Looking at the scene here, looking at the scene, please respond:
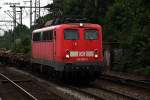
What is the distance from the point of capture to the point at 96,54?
20.2 m

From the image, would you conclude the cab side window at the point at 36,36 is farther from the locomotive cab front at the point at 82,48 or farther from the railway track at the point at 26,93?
the locomotive cab front at the point at 82,48

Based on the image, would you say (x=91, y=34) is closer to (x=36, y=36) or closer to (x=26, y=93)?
(x=26, y=93)

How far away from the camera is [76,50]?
2005 centimetres

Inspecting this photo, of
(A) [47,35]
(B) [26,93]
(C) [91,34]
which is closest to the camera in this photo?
(B) [26,93]

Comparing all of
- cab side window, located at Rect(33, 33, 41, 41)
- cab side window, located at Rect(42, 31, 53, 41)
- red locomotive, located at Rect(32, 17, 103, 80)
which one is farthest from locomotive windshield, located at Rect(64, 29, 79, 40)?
cab side window, located at Rect(33, 33, 41, 41)

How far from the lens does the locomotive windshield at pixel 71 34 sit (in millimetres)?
20156

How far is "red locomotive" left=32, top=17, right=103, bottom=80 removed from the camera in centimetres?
1978

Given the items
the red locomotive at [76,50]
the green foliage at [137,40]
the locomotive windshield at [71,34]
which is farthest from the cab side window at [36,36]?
the green foliage at [137,40]

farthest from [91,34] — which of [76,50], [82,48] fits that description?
[76,50]

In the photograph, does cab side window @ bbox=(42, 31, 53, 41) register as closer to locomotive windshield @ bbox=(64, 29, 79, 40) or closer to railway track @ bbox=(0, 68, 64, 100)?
locomotive windshield @ bbox=(64, 29, 79, 40)

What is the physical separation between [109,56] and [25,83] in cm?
954

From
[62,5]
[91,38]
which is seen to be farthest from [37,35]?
[62,5]

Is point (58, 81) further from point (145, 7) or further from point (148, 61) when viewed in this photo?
point (145, 7)

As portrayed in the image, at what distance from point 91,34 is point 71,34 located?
3.27 feet
